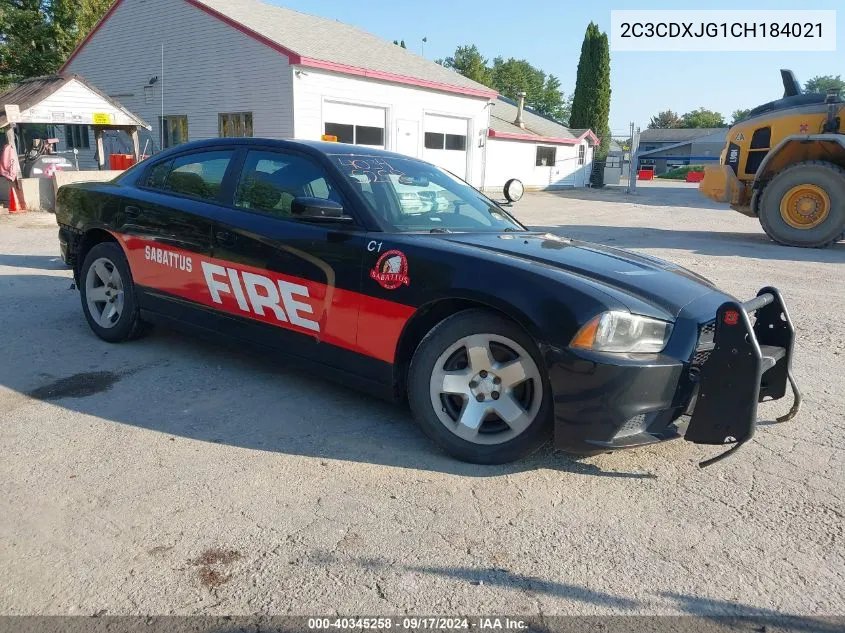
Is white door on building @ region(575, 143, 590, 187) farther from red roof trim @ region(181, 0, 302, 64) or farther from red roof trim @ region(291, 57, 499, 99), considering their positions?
red roof trim @ region(181, 0, 302, 64)

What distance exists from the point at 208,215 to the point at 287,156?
640 mm

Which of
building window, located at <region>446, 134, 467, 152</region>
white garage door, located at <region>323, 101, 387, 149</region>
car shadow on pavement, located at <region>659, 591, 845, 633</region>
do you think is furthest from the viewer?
building window, located at <region>446, 134, 467, 152</region>

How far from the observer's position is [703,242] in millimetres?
12430

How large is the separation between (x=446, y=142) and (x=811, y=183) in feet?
47.6

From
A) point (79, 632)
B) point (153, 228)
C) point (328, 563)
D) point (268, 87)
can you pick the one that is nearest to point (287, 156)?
point (153, 228)

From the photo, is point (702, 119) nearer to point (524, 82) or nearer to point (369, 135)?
point (524, 82)

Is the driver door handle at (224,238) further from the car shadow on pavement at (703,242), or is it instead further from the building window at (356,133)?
the building window at (356,133)

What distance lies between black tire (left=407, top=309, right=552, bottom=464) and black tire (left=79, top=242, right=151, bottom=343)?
2.51 meters

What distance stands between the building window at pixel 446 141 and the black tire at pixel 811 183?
1333 centimetres

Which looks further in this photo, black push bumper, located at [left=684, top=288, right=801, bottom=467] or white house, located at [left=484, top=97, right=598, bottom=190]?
white house, located at [left=484, top=97, right=598, bottom=190]

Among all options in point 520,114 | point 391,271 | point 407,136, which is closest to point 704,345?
point 391,271

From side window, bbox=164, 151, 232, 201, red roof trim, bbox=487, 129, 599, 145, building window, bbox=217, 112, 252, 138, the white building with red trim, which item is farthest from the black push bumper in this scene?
red roof trim, bbox=487, 129, 599, 145

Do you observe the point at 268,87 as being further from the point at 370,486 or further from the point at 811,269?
the point at 370,486

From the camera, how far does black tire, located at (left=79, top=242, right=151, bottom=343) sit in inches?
189
